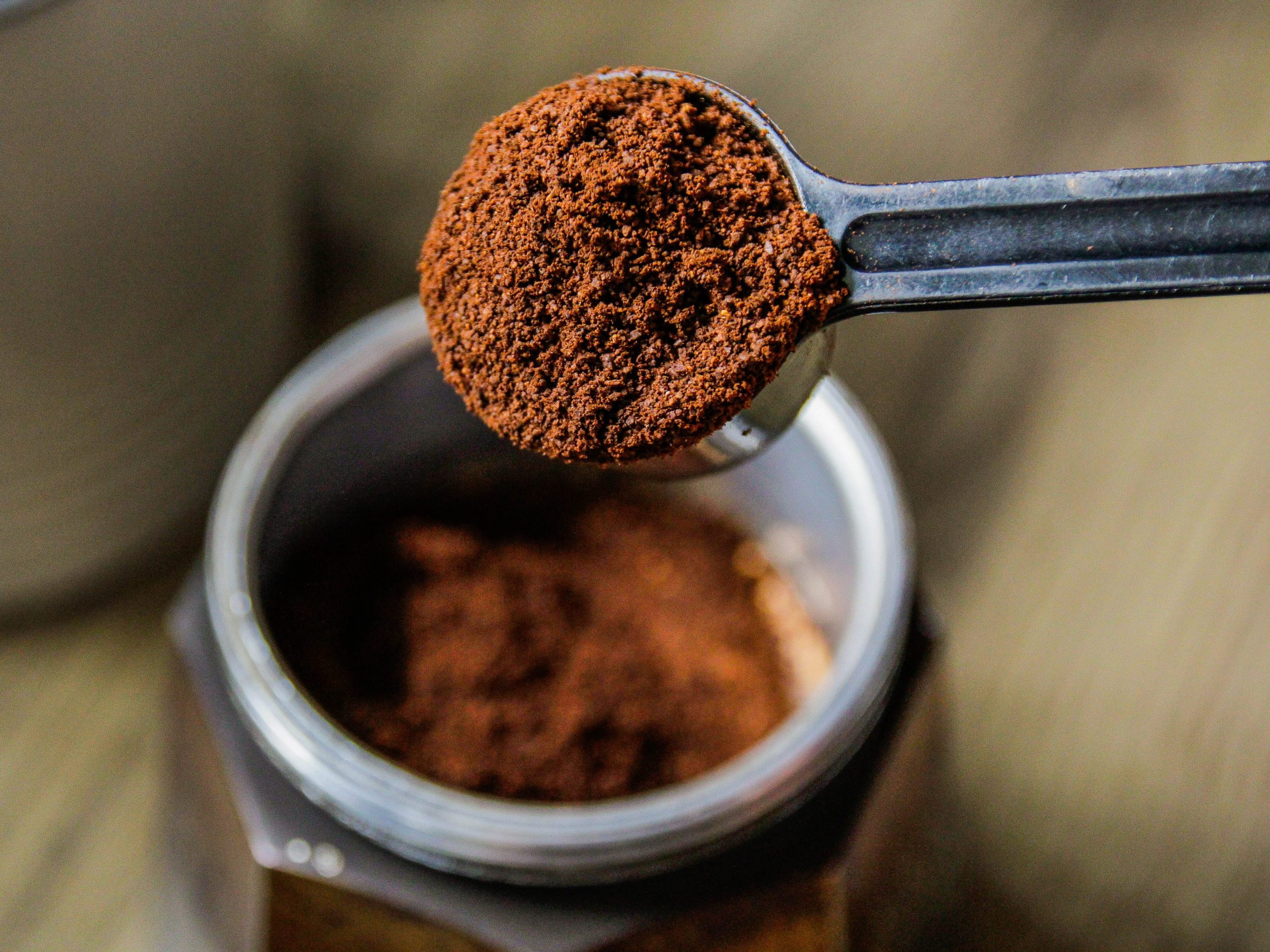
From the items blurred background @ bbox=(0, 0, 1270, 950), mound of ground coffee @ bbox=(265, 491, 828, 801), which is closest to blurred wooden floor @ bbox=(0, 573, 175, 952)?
blurred background @ bbox=(0, 0, 1270, 950)

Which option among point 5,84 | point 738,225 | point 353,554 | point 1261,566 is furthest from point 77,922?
point 1261,566

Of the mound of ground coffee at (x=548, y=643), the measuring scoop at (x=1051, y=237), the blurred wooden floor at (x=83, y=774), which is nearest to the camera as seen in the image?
the measuring scoop at (x=1051, y=237)

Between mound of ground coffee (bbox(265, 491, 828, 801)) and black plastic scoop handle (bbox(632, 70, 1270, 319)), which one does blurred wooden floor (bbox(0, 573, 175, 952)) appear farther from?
black plastic scoop handle (bbox(632, 70, 1270, 319))

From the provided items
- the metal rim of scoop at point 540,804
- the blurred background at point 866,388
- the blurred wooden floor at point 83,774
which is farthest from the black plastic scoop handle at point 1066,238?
the blurred wooden floor at point 83,774

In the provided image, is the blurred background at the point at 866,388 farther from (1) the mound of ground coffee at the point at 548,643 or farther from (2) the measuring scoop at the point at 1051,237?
(2) the measuring scoop at the point at 1051,237

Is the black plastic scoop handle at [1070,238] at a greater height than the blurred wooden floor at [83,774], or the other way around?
the black plastic scoop handle at [1070,238]

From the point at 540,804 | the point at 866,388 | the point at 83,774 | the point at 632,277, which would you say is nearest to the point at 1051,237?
the point at 632,277
